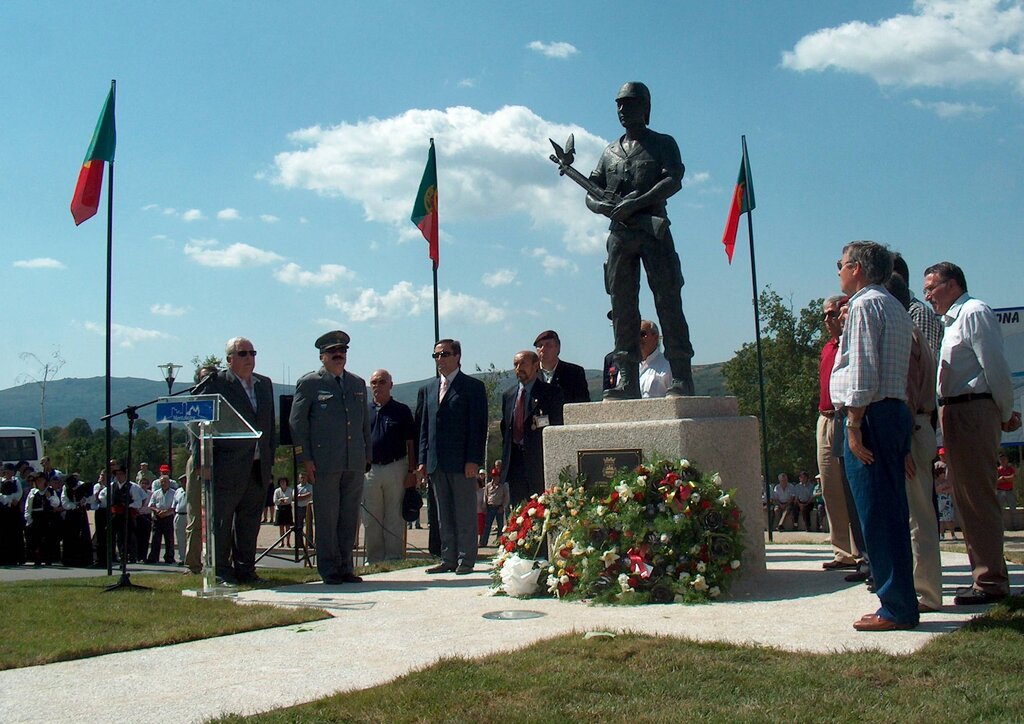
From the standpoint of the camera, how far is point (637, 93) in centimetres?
745

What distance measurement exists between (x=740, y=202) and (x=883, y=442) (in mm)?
13276

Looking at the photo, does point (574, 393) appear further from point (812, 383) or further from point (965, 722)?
point (812, 383)

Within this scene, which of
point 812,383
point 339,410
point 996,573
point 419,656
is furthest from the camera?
point 812,383

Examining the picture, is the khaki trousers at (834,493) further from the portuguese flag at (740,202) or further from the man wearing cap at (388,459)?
the portuguese flag at (740,202)

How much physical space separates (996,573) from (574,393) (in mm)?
4216

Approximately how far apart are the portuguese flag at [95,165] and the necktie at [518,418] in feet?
21.5

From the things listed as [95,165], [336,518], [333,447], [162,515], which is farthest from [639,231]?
[162,515]

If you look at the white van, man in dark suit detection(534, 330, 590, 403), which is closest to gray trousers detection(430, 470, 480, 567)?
man in dark suit detection(534, 330, 590, 403)

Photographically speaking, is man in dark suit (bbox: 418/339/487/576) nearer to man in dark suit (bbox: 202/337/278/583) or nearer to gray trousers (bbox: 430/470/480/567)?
gray trousers (bbox: 430/470/480/567)

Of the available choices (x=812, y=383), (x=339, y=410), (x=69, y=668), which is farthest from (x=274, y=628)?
(x=812, y=383)

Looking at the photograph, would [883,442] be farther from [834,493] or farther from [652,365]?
[652,365]

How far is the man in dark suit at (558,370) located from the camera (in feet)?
29.2

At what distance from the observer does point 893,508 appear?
4695mm

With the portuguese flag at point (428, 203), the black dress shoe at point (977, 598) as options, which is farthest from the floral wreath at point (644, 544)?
the portuguese flag at point (428, 203)
